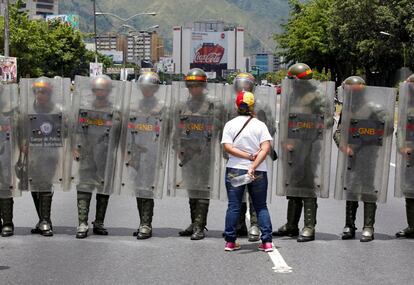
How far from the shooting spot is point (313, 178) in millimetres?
9594

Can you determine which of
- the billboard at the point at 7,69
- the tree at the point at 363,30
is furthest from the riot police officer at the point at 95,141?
the tree at the point at 363,30

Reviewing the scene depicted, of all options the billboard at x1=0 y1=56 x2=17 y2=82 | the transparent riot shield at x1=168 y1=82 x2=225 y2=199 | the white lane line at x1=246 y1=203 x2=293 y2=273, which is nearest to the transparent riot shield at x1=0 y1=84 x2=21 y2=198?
the transparent riot shield at x1=168 y1=82 x2=225 y2=199

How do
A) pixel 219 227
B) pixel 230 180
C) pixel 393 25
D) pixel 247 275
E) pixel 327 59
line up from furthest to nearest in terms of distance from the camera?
pixel 327 59 → pixel 393 25 → pixel 219 227 → pixel 230 180 → pixel 247 275

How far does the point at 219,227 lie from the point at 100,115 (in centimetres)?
223

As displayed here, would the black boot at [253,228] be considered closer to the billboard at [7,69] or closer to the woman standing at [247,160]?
the woman standing at [247,160]

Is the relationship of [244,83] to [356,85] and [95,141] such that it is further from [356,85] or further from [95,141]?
[95,141]

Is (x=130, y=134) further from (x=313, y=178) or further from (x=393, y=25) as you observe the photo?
(x=393, y=25)

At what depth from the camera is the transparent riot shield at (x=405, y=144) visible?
31.0 feet

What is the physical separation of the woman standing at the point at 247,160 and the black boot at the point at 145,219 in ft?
3.79

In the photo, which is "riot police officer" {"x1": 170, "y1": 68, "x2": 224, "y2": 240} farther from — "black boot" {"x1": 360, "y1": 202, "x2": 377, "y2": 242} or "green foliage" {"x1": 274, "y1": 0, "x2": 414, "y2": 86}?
"green foliage" {"x1": 274, "y1": 0, "x2": 414, "y2": 86}

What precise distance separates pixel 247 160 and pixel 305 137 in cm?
124

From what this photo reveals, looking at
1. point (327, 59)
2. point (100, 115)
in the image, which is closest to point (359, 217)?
point (100, 115)

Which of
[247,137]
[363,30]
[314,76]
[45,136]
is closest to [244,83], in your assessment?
[247,137]

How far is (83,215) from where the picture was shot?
9523 millimetres
